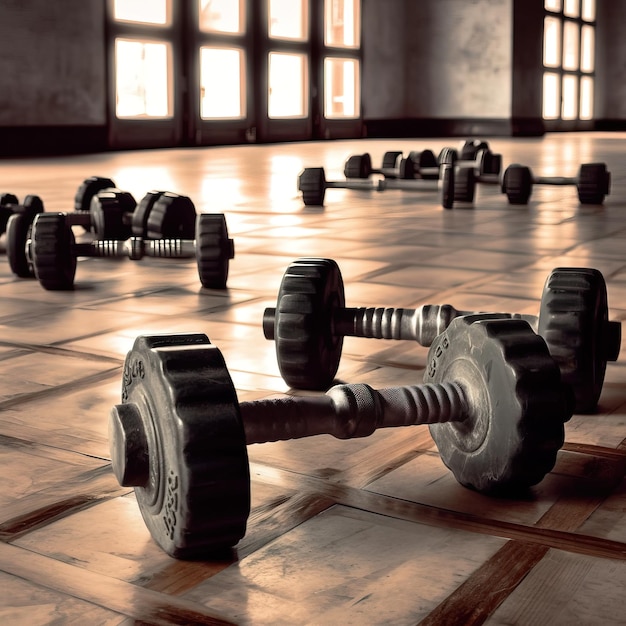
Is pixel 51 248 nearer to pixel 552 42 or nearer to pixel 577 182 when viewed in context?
pixel 577 182

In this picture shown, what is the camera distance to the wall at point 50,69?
35.8 feet

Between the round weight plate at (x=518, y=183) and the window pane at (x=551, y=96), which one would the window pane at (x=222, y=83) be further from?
the round weight plate at (x=518, y=183)

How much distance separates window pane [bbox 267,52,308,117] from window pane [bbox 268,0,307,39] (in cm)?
29

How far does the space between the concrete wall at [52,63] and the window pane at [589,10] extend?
451 inches

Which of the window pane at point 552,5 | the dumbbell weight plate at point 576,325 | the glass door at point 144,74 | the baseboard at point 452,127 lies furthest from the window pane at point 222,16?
the dumbbell weight plate at point 576,325

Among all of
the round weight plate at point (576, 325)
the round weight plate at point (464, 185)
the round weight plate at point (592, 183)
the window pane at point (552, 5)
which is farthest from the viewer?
the window pane at point (552, 5)

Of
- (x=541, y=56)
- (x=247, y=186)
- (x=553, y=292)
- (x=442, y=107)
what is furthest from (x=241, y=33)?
(x=553, y=292)

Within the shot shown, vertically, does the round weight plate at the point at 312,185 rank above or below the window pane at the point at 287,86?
below

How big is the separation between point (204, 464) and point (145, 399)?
0.11 metres

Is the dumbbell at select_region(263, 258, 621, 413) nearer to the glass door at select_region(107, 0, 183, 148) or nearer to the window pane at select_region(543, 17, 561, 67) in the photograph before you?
the glass door at select_region(107, 0, 183, 148)

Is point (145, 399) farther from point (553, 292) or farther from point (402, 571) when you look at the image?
point (553, 292)

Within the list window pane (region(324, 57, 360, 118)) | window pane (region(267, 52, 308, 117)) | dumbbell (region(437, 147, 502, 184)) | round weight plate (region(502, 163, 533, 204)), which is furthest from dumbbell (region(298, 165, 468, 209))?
window pane (region(324, 57, 360, 118))

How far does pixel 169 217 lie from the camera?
11.2 feet

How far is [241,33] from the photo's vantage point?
14.0 metres
